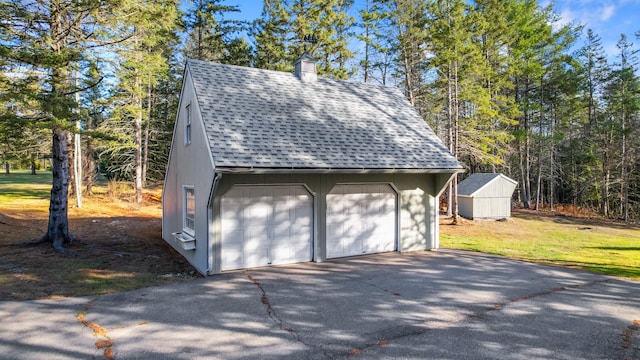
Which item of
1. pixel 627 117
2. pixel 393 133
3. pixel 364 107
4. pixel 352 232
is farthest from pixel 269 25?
pixel 627 117

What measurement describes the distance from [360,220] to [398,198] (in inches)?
55.7

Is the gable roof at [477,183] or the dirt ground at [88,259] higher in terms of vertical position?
the gable roof at [477,183]

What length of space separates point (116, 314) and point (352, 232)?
234 inches

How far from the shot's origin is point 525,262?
31.3 ft

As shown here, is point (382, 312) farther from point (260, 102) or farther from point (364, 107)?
point (364, 107)

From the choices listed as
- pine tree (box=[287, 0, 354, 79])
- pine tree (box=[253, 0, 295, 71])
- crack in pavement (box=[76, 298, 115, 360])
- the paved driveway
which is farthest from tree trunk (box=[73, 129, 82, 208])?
Answer: crack in pavement (box=[76, 298, 115, 360])

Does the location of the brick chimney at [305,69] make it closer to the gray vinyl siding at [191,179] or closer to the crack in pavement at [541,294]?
the gray vinyl siding at [191,179]

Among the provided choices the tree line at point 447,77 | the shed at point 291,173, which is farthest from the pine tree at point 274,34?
the shed at point 291,173

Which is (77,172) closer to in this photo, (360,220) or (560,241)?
(360,220)

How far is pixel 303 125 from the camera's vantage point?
9555 millimetres

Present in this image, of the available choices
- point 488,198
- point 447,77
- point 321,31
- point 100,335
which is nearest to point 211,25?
point 321,31

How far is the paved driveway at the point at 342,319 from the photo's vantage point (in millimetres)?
4387

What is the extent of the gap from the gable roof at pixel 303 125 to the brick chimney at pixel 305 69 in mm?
245

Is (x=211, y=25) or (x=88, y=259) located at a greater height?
(x=211, y=25)
